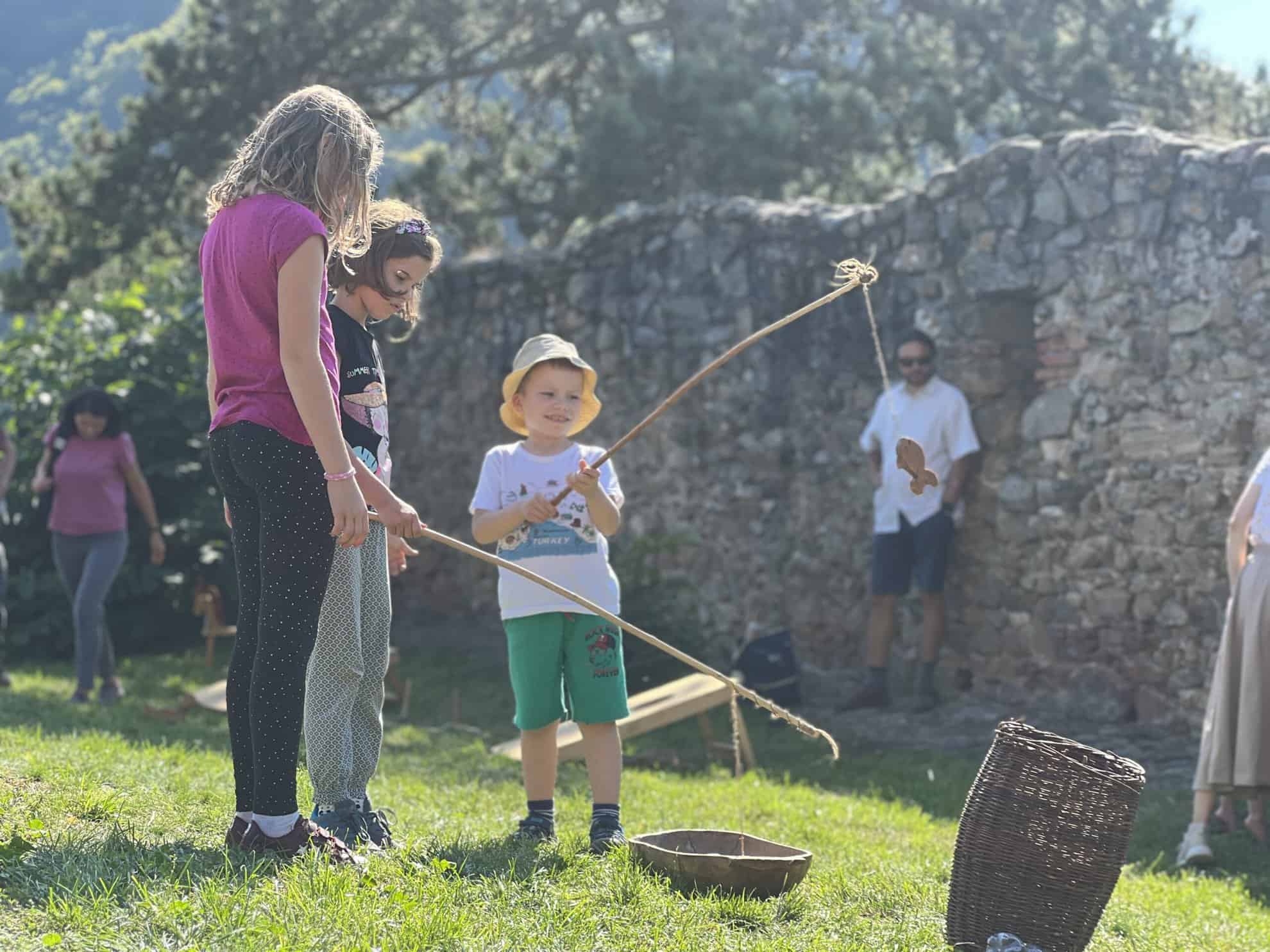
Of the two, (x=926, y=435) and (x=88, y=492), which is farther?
(x=926, y=435)

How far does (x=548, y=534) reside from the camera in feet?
13.2

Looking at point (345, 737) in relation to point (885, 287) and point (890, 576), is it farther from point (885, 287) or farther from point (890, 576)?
point (885, 287)

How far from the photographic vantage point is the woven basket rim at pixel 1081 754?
3203 mm

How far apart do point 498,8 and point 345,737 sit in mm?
12588

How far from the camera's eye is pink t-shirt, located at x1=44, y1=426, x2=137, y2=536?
727 cm

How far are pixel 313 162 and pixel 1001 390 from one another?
506cm

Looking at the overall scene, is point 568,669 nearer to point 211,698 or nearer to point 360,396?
point 360,396

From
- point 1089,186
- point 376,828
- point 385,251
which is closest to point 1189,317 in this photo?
point 1089,186

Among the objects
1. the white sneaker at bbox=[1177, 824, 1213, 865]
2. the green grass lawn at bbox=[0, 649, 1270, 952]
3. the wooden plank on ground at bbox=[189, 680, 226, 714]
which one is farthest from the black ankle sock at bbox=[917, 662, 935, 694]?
the wooden plank on ground at bbox=[189, 680, 226, 714]

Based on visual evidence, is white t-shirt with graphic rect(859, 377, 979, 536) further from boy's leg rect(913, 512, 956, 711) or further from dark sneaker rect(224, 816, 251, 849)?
dark sneaker rect(224, 816, 251, 849)

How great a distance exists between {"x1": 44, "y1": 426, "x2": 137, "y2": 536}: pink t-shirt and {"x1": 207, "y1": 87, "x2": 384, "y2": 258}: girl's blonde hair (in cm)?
441

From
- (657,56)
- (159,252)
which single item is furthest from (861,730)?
(159,252)

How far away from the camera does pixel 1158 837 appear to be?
5273 millimetres

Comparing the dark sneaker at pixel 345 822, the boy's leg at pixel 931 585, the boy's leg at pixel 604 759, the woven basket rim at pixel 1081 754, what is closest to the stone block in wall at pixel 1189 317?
the boy's leg at pixel 931 585
